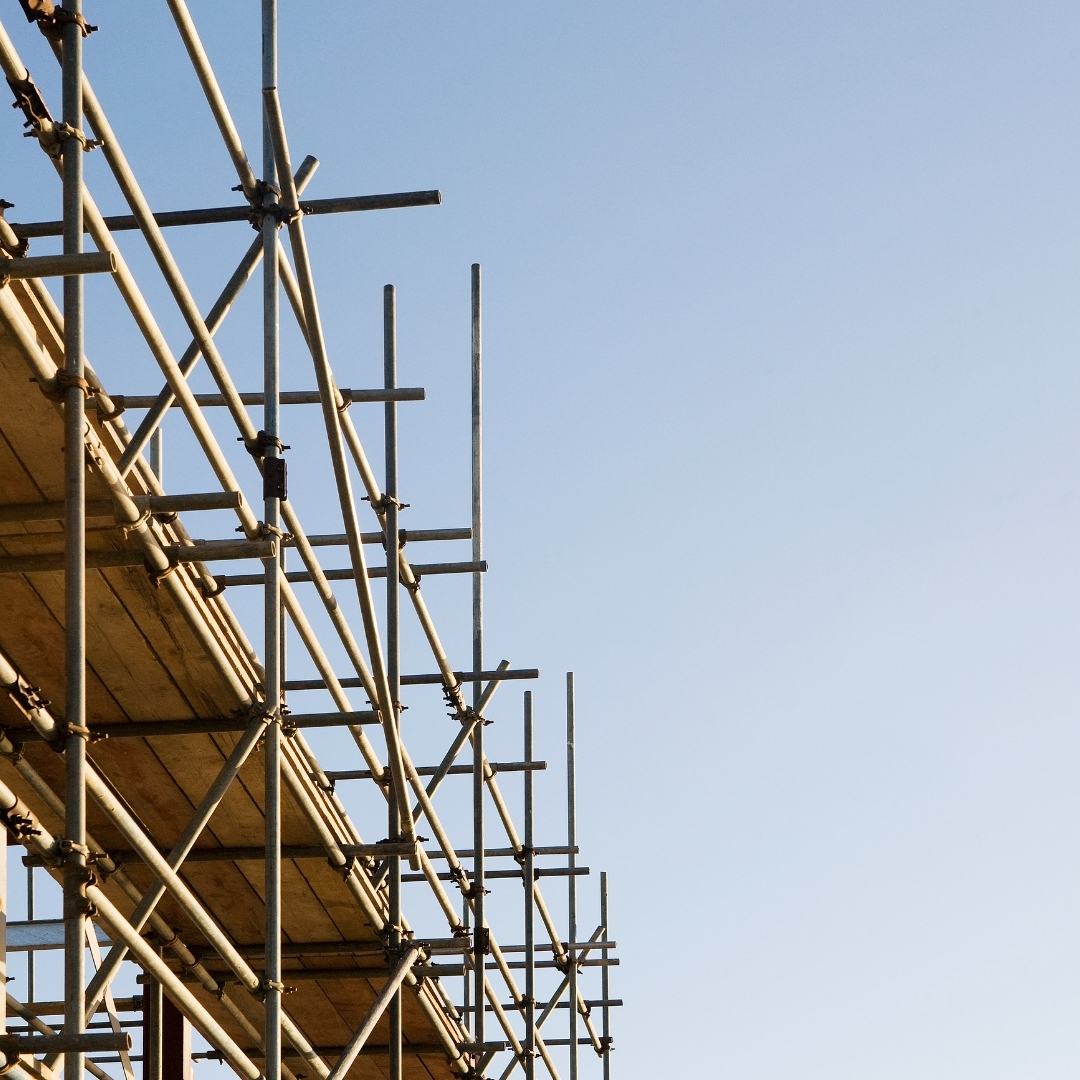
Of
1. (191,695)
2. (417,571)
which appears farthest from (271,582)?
(417,571)

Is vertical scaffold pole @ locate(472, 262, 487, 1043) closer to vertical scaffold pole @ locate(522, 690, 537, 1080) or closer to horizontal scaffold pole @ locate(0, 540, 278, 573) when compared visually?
vertical scaffold pole @ locate(522, 690, 537, 1080)

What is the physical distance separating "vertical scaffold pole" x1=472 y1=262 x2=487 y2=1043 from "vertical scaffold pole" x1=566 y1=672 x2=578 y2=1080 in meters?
3.27

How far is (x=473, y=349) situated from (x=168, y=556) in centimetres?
749

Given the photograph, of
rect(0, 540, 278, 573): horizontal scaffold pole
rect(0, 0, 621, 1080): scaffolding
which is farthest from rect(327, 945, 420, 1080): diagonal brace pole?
rect(0, 540, 278, 573): horizontal scaffold pole

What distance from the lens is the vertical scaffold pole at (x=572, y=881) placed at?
1859cm

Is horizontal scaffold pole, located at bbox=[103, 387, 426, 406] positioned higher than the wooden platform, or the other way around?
horizontal scaffold pole, located at bbox=[103, 387, 426, 406]

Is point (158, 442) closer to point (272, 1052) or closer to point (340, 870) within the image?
point (340, 870)

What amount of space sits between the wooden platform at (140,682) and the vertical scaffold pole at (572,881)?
6.24 meters

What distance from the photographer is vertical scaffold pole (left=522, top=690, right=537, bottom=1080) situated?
16.5 meters

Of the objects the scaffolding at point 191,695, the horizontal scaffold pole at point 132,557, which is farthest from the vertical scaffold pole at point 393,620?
the horizontal scaffold pole at point 132,557

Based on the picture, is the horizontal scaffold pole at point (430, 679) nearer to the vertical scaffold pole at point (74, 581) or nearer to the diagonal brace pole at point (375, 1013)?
the diagonal brace pole at point (375, 1013)

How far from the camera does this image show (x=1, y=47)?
7.17 m

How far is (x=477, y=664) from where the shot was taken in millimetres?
15664

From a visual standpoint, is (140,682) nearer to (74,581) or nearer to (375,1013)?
(74,581)
